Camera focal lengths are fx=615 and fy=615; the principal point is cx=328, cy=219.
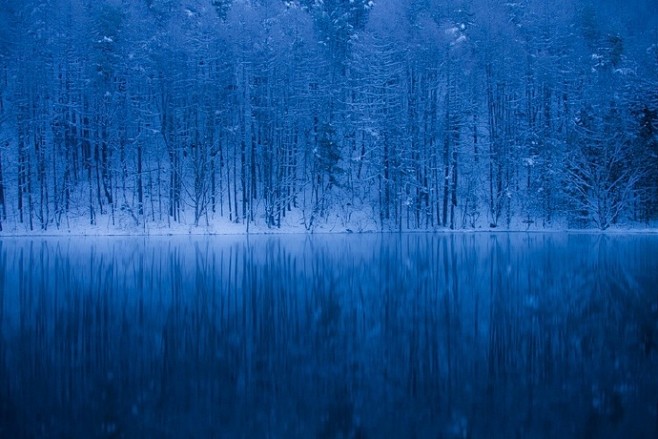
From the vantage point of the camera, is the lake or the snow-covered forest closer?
the lake

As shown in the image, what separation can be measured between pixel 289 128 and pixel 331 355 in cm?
3371

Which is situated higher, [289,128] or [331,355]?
[289,128]

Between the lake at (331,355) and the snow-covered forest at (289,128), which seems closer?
the lake at (331,355)

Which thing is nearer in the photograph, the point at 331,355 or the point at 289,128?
the point at 331,355

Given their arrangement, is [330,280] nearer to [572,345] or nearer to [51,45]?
[572,345]

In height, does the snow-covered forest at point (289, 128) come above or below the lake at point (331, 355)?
above

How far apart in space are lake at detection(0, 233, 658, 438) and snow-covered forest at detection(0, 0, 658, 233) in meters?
23.7

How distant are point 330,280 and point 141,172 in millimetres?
27725

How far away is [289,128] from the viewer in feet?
133

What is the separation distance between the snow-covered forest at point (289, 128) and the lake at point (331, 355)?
932 inches

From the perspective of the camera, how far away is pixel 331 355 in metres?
7.86

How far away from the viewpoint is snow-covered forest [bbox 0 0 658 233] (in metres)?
39.0

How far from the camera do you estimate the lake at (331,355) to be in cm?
568

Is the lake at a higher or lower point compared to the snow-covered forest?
lower
